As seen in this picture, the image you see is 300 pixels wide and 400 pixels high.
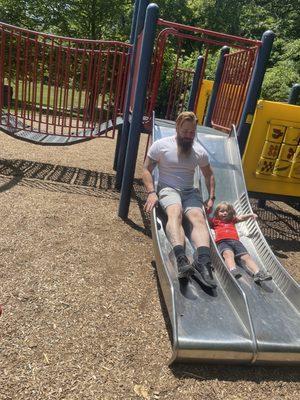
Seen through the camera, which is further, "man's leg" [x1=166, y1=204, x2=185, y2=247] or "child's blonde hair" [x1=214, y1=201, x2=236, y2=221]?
"child's blonde hair" [x1=214, y1=201, x2=236, y2=221]

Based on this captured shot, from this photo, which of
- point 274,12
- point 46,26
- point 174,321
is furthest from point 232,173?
point 274,12

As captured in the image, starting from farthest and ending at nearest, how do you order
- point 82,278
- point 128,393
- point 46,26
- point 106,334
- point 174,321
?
point 46,26
point 82,278
point 106,334
point 174,321
point 128,393

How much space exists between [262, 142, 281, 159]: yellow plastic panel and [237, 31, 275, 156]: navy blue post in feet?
1.16

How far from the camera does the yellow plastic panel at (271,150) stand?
17.8 ft

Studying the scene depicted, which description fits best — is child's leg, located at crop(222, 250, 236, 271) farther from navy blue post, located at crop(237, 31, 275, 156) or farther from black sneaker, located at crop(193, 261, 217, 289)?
navy blue post, located at crop(237, 31, 275, 156)

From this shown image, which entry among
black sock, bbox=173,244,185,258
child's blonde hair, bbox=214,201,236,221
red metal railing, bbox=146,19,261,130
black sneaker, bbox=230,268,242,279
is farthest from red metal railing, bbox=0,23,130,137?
black sneaker, bbox=230,268,242,279

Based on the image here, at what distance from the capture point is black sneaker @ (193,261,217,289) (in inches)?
126

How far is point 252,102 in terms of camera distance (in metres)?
5.02

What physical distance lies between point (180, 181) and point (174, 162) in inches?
8.6

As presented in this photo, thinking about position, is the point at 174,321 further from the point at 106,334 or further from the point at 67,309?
the point at 67,309

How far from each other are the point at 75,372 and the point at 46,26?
21482 millimetres

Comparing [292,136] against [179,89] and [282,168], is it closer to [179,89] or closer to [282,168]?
[282,168]

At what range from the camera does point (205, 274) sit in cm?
325

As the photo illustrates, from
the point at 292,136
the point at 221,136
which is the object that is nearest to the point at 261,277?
the point at 221,136
